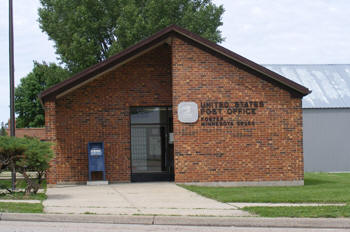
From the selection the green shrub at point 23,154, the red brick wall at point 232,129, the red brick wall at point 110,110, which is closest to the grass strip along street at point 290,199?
the red brick wall at point 232,129

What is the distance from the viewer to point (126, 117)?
1956cm

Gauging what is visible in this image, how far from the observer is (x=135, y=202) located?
13227 mm

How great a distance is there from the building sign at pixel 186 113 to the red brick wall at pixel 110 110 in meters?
1.88

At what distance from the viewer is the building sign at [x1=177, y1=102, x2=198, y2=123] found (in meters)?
18.0

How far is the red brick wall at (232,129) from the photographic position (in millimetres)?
18031

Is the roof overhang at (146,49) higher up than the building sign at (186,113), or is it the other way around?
the roof overhang at (146,49)

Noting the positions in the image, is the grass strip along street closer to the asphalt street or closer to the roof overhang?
the asphalt street

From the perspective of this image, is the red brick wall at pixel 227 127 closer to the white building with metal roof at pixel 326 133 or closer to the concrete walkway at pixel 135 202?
the concrete walkway at pixel 135 202

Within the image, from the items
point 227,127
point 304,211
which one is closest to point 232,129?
point 227,127

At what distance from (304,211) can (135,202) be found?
401 cm

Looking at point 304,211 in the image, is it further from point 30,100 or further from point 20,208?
point 30,100

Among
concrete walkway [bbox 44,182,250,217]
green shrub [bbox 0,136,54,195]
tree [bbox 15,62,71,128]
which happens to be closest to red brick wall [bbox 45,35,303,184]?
concrete walkway [bbox 44,182,250,217]

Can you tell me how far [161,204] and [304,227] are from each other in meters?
3.62

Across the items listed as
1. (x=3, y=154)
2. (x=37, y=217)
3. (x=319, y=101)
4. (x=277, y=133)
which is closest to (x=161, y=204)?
(x=37, y=217)
